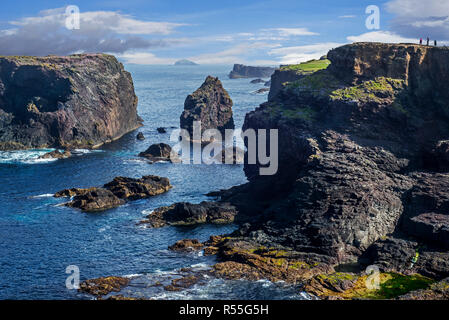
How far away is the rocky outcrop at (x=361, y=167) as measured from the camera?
67.5m

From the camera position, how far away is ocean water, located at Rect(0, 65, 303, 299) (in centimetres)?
5947

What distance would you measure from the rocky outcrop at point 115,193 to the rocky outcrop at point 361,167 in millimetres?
15354

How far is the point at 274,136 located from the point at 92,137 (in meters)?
77.5

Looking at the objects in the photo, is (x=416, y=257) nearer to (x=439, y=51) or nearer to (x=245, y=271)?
(x=245, y=271)

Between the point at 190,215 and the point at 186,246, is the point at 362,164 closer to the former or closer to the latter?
the point at 190,215

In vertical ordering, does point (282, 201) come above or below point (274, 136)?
below

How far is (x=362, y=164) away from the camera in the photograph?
7650cm

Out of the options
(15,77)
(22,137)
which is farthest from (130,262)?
(15,77)

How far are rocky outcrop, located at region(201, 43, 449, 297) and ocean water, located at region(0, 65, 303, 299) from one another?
36.9 ft

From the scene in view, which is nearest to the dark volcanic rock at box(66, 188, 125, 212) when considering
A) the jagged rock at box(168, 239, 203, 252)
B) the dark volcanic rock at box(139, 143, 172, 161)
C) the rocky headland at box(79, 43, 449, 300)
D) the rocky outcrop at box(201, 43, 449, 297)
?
the rocky headland at box(79, 43, 449, 300)

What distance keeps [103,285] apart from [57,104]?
10049 cm

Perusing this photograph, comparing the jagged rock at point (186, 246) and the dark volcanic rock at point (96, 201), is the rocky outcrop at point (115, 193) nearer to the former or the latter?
the dark volcanic rock at point (96, 201)

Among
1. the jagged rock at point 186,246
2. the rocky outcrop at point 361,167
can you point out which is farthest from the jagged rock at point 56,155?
the jagged rock at point 186,246

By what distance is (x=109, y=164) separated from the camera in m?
124
